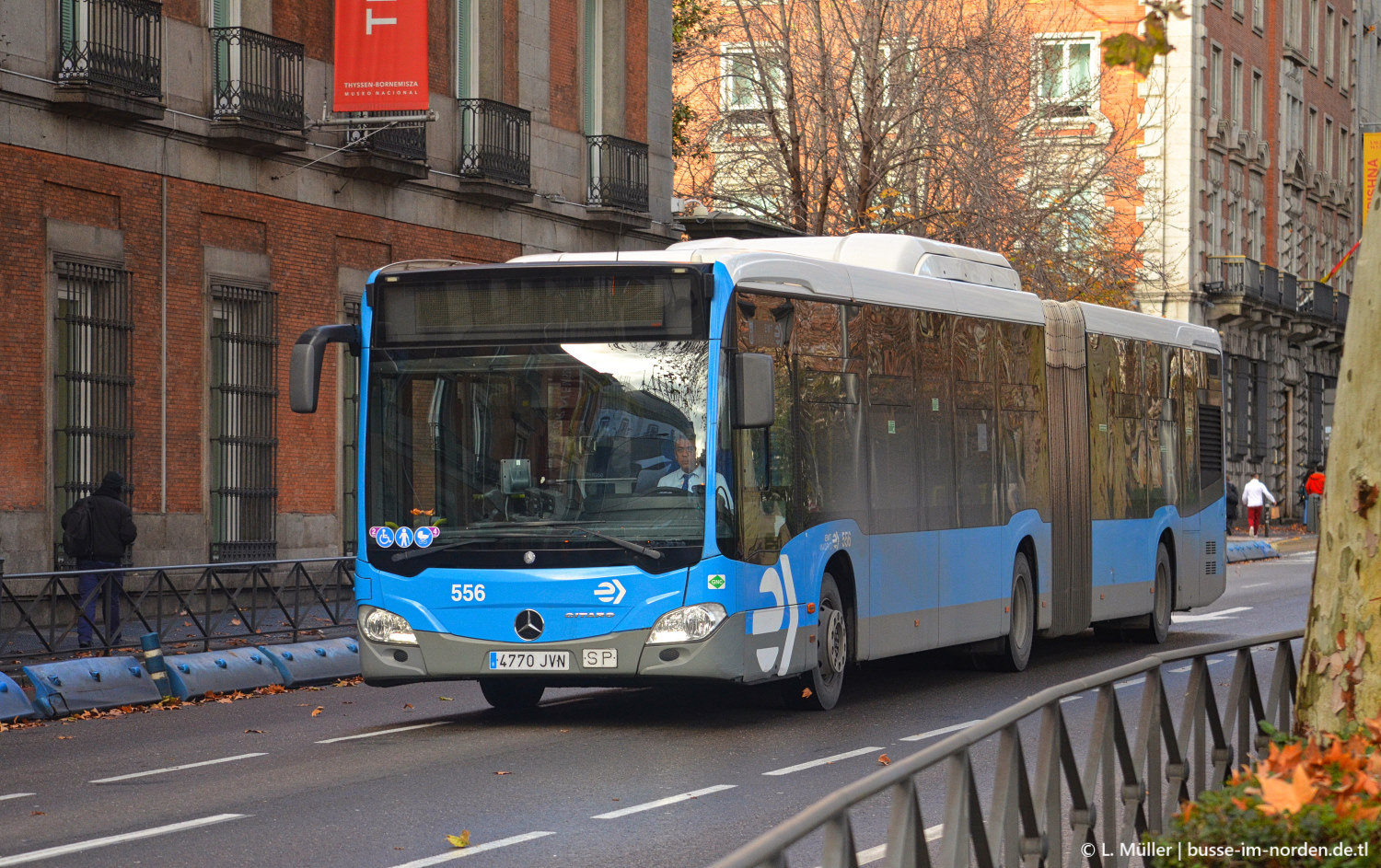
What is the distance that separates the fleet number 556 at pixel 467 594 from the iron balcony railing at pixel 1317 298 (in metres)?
55.7

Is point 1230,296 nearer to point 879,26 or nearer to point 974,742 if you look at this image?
point 879,26

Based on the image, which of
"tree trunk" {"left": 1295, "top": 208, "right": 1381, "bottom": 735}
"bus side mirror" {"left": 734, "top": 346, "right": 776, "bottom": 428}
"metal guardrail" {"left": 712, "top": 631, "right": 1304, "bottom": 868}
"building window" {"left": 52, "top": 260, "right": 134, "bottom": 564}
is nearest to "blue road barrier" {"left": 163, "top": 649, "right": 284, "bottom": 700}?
"building window" {"left": 52, "top": 260, "right": 134, "bottom": 564}

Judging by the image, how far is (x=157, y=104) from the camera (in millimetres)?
22766

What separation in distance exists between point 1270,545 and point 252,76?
27742 millimetres

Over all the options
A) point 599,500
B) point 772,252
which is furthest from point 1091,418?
point 599,500

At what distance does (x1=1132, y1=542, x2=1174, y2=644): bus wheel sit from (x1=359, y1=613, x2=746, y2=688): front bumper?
8.93m

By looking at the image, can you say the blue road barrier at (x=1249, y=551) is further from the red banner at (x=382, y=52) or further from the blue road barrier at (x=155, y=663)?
the blue road barrier at (x=155, y=663)

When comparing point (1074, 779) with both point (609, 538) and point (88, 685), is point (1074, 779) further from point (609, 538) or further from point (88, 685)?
point (88, 685)

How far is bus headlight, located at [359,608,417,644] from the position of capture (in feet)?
43.2

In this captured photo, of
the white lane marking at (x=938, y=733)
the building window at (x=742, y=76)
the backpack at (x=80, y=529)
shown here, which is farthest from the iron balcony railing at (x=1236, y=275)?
the white lane marking at (x=938, y=733)

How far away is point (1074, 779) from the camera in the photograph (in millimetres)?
6609

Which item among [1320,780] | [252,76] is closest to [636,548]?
[1320,780]

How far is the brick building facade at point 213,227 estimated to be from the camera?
21734 mm

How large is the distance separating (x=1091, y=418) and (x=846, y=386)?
5.43 meters
